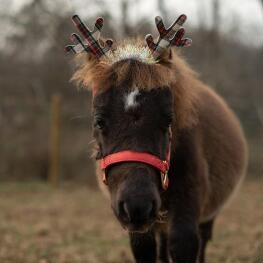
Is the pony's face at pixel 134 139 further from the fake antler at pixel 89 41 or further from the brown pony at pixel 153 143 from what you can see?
the fake antler at pixel 89 41

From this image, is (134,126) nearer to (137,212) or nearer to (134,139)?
(134,139)

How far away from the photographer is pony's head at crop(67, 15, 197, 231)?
2840 mm

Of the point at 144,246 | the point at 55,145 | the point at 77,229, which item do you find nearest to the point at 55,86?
the point at 55,145

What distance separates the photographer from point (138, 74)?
3.16 meters

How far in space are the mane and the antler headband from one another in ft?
0.21

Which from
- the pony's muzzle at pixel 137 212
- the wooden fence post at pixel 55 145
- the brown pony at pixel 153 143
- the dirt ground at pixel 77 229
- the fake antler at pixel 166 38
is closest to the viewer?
the pony's muzzle at pixel 137 212

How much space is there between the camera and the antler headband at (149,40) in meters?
3.40

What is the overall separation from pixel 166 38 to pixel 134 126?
2.54 ft

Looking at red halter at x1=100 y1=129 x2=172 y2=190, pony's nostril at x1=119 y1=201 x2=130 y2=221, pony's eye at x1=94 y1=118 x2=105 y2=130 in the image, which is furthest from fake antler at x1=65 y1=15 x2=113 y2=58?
pony's nostril at x1=119 y1=201 x2=130 y2=221

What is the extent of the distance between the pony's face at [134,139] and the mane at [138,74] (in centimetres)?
6

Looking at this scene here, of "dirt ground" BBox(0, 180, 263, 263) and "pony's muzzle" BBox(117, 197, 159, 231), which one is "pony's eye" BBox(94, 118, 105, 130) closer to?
"pony's muzzle" BBox(117, 197, 159, 231)

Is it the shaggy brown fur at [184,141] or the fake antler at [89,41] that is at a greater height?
the fake antler at [89,41]

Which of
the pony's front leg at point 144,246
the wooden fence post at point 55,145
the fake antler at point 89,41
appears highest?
the wooden fence post at point 55,145

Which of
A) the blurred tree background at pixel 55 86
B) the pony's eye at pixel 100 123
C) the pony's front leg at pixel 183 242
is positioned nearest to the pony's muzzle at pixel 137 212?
the pony's eye at pixel 100 123
